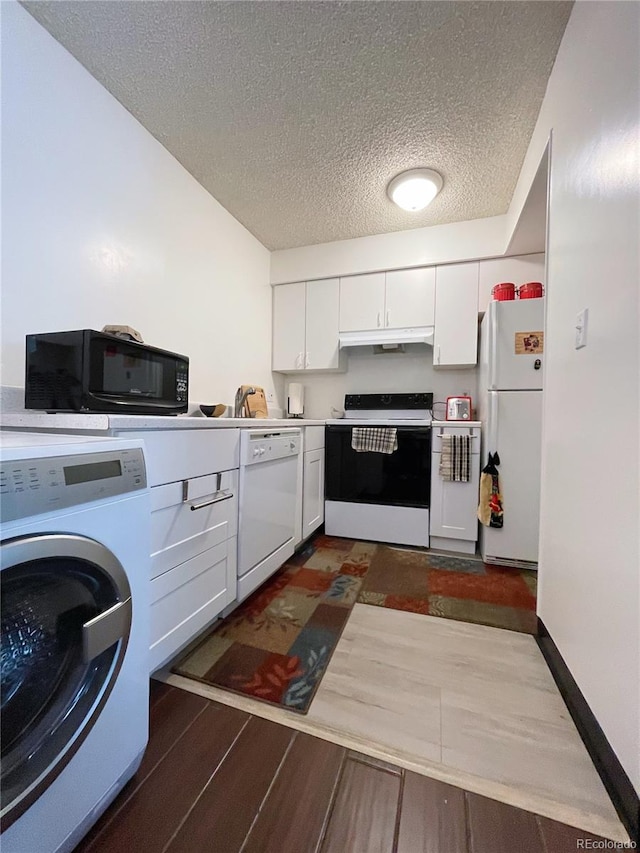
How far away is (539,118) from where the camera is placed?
1577mm

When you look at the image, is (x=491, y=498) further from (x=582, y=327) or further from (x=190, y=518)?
(x=190, y=518)

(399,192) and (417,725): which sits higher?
(399,192)

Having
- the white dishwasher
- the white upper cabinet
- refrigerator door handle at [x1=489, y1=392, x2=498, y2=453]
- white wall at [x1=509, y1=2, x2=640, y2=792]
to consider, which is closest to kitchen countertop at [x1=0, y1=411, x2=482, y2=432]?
the white dishwasher

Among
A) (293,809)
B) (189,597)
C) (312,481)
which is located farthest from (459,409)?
(293,809)

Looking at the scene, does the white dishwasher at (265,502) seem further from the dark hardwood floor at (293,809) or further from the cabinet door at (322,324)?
the cabinet door at (322,324)

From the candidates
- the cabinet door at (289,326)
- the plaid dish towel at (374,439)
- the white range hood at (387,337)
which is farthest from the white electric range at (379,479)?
the cabinet door at (289,326)

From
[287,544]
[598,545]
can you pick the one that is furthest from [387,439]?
[598,545]

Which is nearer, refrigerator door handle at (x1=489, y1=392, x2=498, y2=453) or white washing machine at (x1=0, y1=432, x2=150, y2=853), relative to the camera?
white washing machine at (x1=0, y1=432, x2=150, y2=853)

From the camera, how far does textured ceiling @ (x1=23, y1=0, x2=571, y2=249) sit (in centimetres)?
124

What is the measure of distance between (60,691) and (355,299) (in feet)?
9.31

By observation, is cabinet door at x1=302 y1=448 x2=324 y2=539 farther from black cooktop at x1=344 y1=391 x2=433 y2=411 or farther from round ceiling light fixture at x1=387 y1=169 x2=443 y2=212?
round ceiling light fixture at x1=387 y1=169 x2=443 y2=212

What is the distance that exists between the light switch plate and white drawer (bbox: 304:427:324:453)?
1.51 metres

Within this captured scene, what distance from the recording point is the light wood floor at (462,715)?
2.72 feet

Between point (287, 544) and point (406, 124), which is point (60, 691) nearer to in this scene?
point (287, 544)
